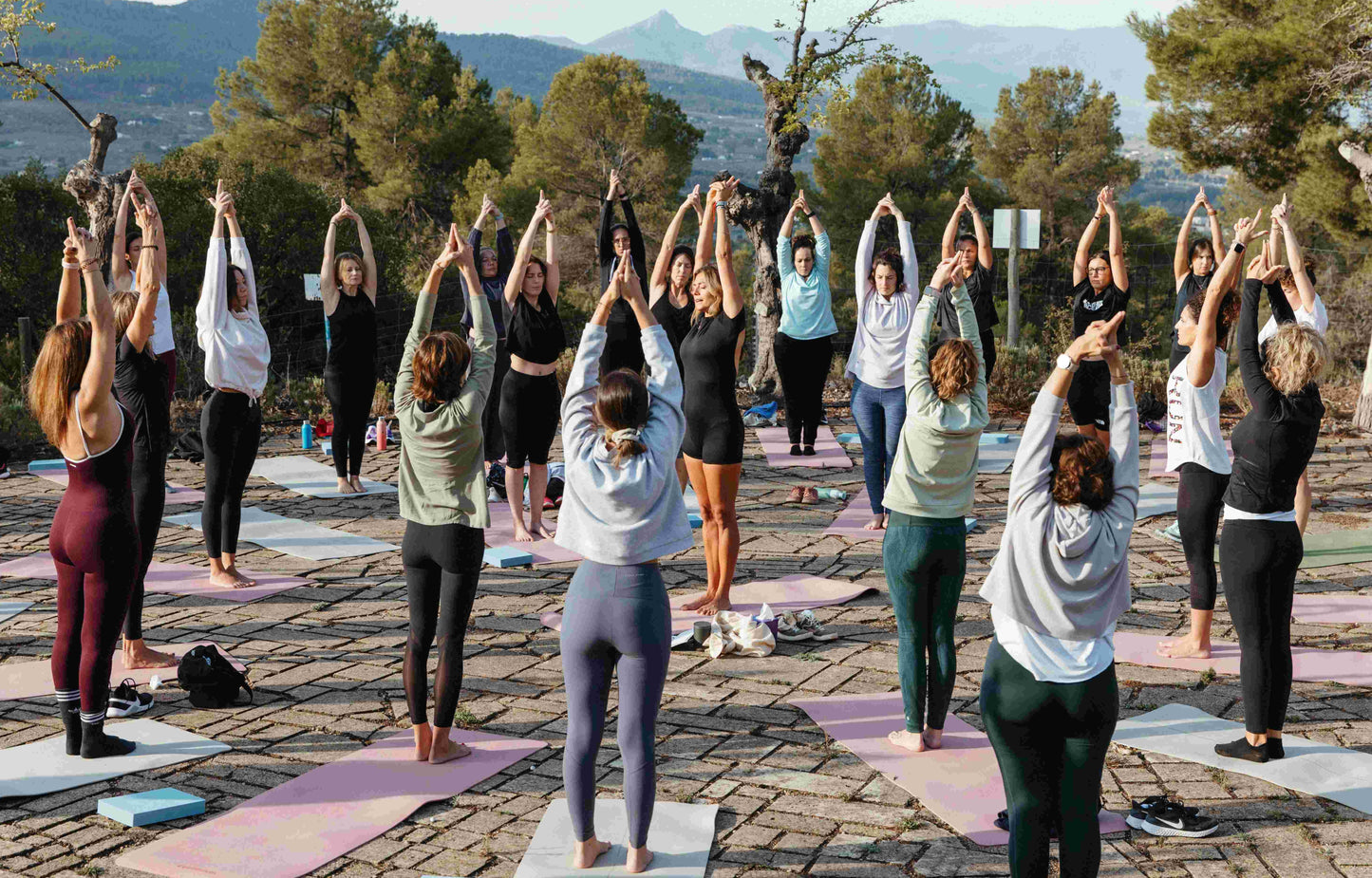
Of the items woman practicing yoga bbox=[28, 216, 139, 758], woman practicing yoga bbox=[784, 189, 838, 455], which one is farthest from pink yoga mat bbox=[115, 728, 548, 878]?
woman practicing yoga bbox=[784, 189, 838, 455]

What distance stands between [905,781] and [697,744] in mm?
960

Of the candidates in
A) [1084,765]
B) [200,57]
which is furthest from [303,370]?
[200,57]

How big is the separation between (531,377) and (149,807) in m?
4.48

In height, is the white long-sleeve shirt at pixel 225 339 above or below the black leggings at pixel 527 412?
above

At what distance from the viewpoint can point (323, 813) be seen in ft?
15.6

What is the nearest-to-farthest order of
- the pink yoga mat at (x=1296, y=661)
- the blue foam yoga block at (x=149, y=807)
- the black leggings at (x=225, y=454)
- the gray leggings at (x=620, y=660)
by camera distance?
the gray leggings at (x=620, y=660) → the blue foam yoga block at (x=149, y=807) → the pink yoga mat at (x=1296, y=661) → the black leggings at (x=225, y=454)

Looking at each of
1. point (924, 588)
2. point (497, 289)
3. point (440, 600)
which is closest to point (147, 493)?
point (440, 600)

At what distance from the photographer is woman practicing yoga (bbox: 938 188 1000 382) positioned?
960 centimetres

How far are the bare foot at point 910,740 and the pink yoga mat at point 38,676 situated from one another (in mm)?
3340

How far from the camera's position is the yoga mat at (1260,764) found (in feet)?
16.2

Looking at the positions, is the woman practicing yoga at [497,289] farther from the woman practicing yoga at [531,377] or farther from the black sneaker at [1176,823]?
the black sneaker at [1176,823]

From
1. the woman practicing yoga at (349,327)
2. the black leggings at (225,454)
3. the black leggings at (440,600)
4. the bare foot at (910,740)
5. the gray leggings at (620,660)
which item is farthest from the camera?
the woman practicing yoga at (349,327)

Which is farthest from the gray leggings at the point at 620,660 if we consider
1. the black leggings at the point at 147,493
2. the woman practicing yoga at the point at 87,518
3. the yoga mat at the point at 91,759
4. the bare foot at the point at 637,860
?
the black leggings at the point at 147,493

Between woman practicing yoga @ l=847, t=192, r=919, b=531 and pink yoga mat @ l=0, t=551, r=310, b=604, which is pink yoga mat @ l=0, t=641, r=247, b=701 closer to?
pink yoga mat @ l=0, t=551, r=310, b=604
